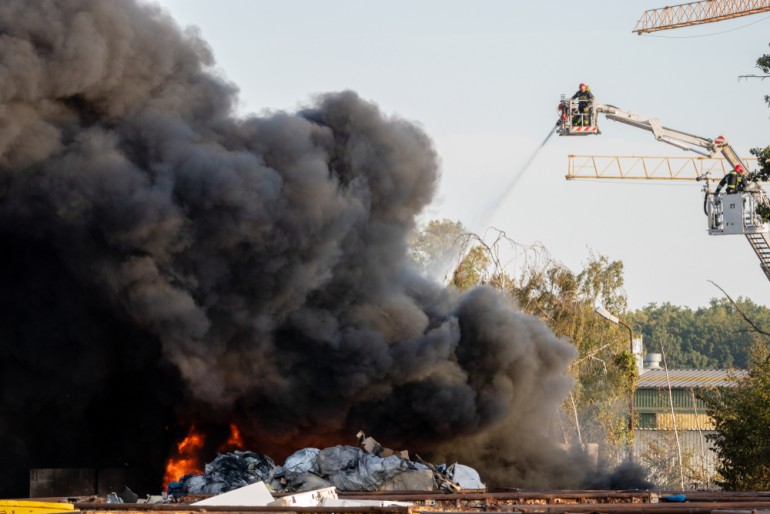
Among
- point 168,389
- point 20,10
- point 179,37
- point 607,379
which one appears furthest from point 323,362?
point 607,379

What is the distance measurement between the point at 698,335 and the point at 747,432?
319 feet

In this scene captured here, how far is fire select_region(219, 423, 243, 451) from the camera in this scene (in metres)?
42.5

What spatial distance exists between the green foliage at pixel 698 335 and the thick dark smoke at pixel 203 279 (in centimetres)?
8584

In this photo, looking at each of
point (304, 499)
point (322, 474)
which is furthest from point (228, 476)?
point (304, 499)

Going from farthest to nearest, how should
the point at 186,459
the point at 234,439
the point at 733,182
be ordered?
the point at 733,182, the point at 234,439, the point at 186,459

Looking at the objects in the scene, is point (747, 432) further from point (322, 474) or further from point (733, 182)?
point (322, 474)

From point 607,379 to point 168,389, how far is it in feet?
92.8

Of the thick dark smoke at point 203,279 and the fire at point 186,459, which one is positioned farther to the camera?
the fire at point 186,459

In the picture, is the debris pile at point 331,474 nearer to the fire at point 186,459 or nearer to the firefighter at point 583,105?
the fire at point 186,459

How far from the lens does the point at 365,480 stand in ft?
115

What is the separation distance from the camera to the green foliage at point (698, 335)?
5153 inches

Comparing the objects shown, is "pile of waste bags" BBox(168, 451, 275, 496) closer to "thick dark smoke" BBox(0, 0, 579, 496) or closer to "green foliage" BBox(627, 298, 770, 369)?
"thick dark smoke" BBox(0, 0, 579, 496)

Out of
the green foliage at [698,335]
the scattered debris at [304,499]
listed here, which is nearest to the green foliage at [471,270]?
the scattered debris at [304,499]

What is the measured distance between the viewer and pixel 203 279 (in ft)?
128
